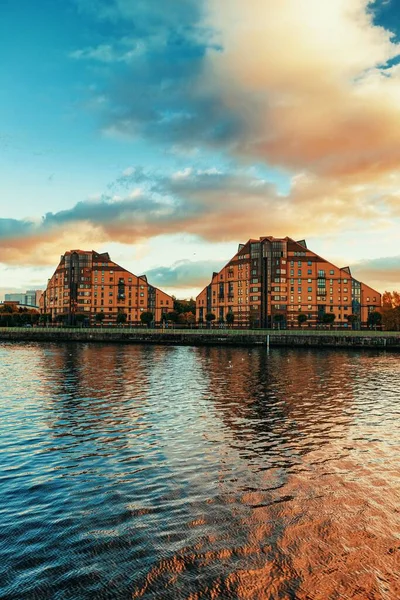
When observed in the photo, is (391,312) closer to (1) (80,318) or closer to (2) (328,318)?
(2) (328,318)

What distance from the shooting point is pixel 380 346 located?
111250mm

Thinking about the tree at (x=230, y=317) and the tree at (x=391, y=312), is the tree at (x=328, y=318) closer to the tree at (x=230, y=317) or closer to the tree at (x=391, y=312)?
the tree at (x=391, y=312)

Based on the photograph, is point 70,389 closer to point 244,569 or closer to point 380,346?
point 244,569

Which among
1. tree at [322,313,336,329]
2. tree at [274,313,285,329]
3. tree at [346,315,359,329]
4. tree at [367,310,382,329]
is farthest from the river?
tree at [367,310,382,329]

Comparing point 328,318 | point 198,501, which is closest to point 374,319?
point 328,318

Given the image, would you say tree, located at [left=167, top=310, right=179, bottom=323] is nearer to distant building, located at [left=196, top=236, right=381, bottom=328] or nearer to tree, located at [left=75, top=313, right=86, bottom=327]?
distant building, located at [left=196, top=236, right=381, bottom=328]

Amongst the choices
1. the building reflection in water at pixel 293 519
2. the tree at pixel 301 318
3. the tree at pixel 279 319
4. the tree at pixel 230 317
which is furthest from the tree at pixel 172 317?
the building reflection in water at pixel 293 519

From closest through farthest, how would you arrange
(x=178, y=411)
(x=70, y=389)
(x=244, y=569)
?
(x=244, y=569)
(x=178, y=411)
(x=70, y=389)

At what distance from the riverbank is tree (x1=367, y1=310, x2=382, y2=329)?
55787mm

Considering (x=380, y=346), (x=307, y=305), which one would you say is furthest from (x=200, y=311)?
(x=380, y=346)

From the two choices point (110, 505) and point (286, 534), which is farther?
point (110, 505)

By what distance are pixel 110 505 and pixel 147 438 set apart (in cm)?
872

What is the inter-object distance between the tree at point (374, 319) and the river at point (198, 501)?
479 ft

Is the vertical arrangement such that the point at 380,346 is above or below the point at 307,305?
below
